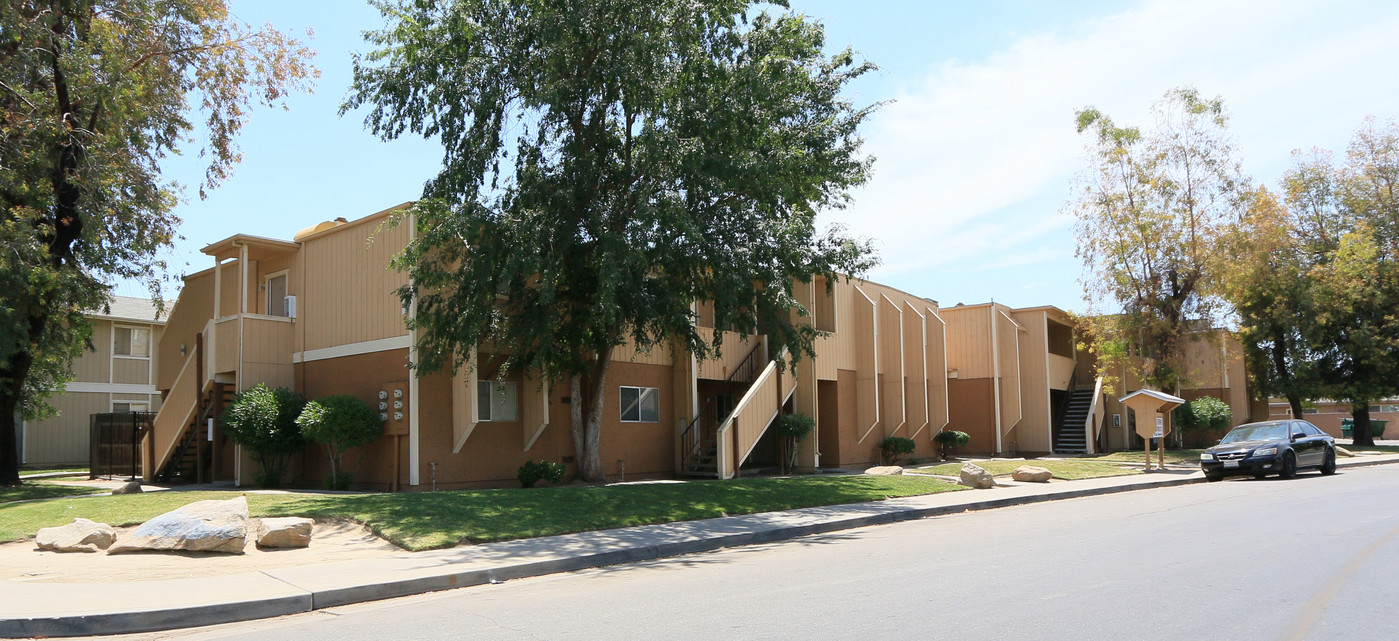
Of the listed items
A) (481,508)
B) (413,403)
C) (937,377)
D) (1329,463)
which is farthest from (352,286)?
(1329,463)

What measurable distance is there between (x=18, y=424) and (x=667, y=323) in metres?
26.8

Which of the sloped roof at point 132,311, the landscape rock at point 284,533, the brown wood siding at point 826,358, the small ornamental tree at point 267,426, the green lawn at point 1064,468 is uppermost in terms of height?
the sloped roof at point 132,311

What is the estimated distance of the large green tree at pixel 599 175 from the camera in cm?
1642

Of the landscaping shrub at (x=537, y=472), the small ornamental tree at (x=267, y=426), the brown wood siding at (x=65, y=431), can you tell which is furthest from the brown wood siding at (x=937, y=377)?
the brown wood siding at (x=65, y=431)

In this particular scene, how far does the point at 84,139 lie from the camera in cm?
2014

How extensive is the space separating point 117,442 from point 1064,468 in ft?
82.4

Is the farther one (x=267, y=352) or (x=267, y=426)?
(x=267, y=352)

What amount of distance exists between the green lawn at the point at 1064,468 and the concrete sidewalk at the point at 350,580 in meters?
9.91

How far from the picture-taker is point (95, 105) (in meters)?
20.3

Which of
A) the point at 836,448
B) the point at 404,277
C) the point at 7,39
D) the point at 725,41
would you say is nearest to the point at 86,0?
the point at 7,39

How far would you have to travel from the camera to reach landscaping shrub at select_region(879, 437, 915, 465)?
27642mm

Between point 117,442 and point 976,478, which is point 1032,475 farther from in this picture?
point 117,442

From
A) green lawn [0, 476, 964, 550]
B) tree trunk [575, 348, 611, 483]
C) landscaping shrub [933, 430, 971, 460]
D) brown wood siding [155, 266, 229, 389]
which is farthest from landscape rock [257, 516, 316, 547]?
landscaping shrub [933, 430, 971, 460]

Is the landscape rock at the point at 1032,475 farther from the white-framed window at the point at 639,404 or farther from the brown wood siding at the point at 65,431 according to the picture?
the brown wood siding at the point at 65,431
